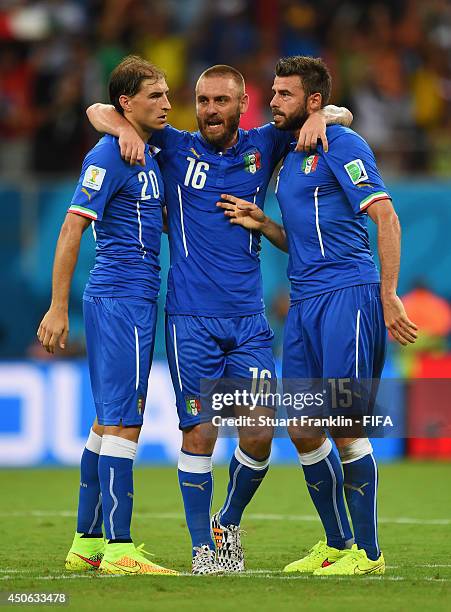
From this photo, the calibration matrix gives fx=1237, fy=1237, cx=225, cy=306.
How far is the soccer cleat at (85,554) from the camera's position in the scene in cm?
690

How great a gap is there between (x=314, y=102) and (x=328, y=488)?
2155mm

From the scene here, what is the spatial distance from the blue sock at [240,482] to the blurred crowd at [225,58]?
9537 millimetres

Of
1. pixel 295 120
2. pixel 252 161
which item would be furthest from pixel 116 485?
pixel 295 120

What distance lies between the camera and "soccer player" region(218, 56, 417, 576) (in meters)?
6.51

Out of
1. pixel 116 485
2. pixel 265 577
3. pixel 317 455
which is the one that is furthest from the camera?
pixel 317 455

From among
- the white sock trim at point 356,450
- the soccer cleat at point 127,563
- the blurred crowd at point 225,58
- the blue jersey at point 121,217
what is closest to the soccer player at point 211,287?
the blue jersey at point 121,217

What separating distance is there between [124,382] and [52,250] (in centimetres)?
937

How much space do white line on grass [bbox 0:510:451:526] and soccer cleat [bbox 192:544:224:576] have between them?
2.66 meters

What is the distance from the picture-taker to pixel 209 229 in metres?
6.89

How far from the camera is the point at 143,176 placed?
6840mm

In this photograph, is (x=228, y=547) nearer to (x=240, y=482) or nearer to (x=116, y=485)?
(x=240, y=482)

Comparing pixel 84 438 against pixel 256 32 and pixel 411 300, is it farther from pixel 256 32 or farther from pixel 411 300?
pixel 256 32

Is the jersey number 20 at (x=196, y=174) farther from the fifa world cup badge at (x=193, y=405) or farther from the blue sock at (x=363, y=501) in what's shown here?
the blue sock at (x=363, y=501)

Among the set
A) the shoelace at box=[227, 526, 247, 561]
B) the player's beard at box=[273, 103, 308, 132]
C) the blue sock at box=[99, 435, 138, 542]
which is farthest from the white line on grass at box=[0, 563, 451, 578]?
the player's beard at box=[273, 103, 308, 132]
